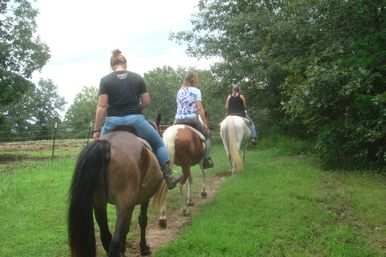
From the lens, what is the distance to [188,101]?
8508 millimetres

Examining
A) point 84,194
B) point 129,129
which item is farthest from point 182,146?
point 84,194

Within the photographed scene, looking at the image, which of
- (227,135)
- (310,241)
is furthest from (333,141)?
(310,241)

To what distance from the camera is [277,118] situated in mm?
20188

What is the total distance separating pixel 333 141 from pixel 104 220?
7.83 meters

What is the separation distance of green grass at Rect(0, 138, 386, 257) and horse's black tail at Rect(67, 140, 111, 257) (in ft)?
4.07

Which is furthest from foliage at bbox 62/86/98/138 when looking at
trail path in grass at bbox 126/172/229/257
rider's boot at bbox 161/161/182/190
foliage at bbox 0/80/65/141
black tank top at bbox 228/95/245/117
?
rider's boot at bbox 161/161/182/190

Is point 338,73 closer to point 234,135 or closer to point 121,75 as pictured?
point 234,135

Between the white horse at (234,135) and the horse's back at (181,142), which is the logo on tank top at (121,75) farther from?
the white horse at (234,135)

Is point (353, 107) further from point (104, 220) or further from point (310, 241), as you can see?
point (104, 220)

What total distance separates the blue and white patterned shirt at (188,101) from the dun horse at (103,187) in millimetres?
3532

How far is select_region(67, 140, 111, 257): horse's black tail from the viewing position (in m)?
4.63

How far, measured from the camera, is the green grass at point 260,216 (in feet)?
19.1

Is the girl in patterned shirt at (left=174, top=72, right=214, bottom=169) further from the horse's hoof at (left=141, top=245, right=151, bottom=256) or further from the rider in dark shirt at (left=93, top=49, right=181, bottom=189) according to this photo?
the horse's hoof at (left=141, top=245, right=151, bottom=256)

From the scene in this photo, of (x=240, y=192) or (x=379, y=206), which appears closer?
(x=379, y=206)
